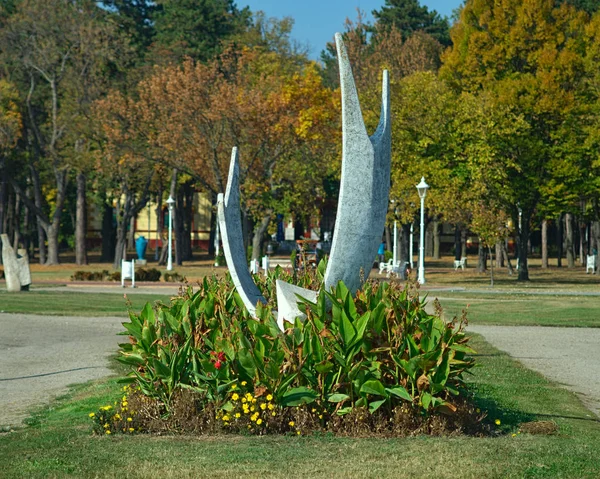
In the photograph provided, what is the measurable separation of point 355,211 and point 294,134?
33.4 meters

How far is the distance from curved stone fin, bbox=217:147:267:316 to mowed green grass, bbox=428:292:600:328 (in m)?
10.3

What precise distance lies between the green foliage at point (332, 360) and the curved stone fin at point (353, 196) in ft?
2.22

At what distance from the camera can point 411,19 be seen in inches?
3044

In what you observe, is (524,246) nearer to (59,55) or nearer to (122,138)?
(122,138)

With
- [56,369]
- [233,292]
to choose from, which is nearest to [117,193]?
[56,369]

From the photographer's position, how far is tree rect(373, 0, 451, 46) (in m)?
77.0

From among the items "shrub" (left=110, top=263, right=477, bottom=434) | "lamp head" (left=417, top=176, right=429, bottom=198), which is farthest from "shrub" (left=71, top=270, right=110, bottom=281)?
"shrub" (left=110, top=263, right=477, bottom=434)

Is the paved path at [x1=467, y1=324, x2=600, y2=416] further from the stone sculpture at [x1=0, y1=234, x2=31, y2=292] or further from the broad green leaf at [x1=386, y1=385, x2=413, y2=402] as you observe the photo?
the stone sculpture at [x1=0, y1=234, x2=31, y2=292]

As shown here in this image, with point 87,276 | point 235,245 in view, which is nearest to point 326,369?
point 235,245

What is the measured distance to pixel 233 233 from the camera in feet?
37.8

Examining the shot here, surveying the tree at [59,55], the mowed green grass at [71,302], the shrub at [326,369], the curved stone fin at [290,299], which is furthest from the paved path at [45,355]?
the tree at [59,55]

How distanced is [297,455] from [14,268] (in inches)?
1025

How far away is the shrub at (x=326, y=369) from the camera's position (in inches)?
346

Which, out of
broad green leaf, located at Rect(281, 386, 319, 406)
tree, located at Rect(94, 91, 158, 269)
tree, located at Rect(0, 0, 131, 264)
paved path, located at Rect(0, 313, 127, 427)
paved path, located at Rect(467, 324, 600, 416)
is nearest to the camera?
broad green leaf, located at Rect(281, 386, 319, 406)
